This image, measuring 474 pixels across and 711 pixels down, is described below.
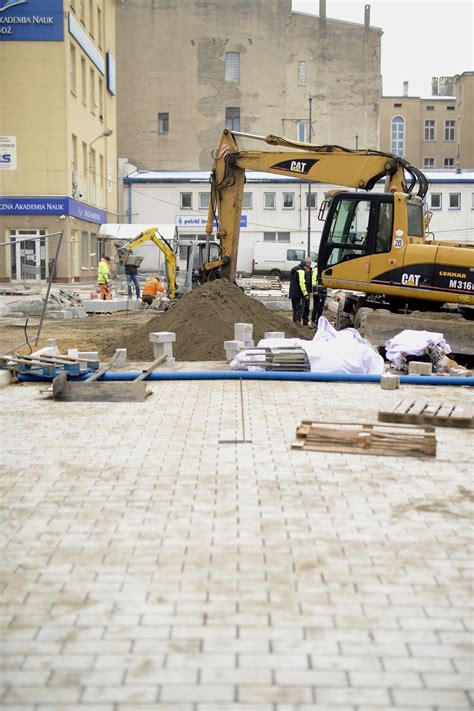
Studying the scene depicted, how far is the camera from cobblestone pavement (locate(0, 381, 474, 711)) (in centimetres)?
386

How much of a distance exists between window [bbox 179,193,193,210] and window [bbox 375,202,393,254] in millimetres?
44233

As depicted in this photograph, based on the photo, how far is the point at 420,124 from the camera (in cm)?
9294

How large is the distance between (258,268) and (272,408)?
42392 millimetres

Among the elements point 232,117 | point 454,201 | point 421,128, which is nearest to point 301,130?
point 232,117

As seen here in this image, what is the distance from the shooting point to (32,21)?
41062 mm

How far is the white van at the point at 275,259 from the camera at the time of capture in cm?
5238

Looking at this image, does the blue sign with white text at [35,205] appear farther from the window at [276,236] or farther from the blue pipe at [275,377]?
the blue pipe at [275,377]

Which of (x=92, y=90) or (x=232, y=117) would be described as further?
(x=232, y=117)

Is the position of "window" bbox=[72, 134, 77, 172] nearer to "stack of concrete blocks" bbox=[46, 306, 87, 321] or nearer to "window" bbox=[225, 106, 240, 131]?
"stack of concrete blocks" bbox=[46, 306, 87, 321]

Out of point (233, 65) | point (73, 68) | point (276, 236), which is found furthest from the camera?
point (233, 65)

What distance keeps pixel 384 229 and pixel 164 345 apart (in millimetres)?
5203

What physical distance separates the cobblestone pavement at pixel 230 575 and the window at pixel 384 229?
27.9 ft

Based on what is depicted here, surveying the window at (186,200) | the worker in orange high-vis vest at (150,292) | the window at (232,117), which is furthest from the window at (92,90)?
the worker in orange high-vis vest at (150,292)

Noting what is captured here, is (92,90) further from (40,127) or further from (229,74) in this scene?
(229,74)
